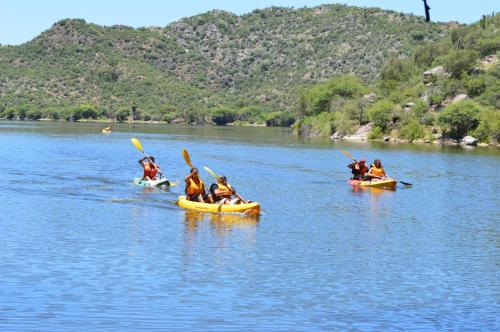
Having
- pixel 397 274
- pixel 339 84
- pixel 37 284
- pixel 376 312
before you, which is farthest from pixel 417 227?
pixel 339 84

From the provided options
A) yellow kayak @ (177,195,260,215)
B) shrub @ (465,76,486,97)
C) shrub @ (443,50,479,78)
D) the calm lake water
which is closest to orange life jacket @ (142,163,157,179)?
the calm lake water

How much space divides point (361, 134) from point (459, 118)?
16564 mm

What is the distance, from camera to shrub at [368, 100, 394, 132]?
120 metres

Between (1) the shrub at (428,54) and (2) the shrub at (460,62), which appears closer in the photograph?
(2) the shrub at (460,62)

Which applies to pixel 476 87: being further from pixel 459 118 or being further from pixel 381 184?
pixel 381 184

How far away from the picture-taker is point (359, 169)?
5391cm

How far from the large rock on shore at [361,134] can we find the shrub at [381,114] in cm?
175

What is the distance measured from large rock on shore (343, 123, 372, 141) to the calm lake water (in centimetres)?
6644

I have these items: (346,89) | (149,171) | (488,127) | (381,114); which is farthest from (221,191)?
(346,89)

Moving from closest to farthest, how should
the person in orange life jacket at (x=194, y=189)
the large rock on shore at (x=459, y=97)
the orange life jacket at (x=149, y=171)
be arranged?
the person in orange life jacket at (x=194, y=189) → the orange life jacket at (x=149, y=171) → the large rock on shore at (x=459, y=97)

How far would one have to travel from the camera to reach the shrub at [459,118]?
10962 centimetres

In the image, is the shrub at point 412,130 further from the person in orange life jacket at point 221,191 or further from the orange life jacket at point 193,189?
the person in orange life jacket at point 221,191

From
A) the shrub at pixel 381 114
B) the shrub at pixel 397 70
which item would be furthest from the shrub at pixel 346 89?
the shrub at pixel 381 114

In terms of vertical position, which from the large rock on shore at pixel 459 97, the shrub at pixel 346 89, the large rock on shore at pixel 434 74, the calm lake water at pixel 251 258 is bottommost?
the calm lake water at pixel 251 258
